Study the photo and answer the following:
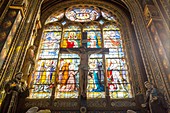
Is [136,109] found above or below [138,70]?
below

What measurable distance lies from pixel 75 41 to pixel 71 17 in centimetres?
227

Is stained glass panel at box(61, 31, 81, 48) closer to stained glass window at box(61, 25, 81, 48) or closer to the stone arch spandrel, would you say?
stained glass window at box(61, 25, 81, 48)

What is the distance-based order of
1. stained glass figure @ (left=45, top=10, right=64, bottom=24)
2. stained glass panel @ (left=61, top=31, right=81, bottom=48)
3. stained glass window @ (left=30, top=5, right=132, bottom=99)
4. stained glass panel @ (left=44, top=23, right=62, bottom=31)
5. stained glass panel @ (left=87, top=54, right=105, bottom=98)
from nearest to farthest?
stained glass panel @ (left=87, top=54, right=105, bottom=98), stained glass window @ (left=30, top=5, right=132, bottom=99), stained glass panel @ (left=61, top=31, right=81, bottom=48), stained glass panel @ (left=44, top=23, right=62, bottom=31), stained glass figure @ (left=45, top=10, right=64, bottom=24)

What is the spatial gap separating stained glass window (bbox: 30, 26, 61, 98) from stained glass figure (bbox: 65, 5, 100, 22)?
1468mm

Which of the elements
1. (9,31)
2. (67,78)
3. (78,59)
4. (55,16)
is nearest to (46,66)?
(67,78)

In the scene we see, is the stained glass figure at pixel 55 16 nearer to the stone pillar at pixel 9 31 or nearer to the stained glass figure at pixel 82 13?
the stained glass figure at pixel 82 13

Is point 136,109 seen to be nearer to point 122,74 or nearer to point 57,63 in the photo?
point 122,74

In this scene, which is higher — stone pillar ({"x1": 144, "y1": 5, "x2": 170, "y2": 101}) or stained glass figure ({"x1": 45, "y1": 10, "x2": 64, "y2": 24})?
stained glass figure ({"x1": 45, "y1": 10, "x2": 64, "y2": 24})

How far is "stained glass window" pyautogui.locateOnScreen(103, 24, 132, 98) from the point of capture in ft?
27.8

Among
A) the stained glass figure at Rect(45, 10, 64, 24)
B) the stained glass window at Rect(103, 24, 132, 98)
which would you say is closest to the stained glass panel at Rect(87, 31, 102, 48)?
the stained glass window at Rect(103, 24, 132, 98)

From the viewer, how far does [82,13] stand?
12.5 m

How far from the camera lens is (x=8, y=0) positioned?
8.27 metres

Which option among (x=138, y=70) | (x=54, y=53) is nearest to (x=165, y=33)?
(x=138, y=70)

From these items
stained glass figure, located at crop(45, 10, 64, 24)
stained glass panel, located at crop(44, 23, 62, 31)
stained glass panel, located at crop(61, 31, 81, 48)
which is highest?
stained glass figure, located at crop(45, 10, 64, 24)
